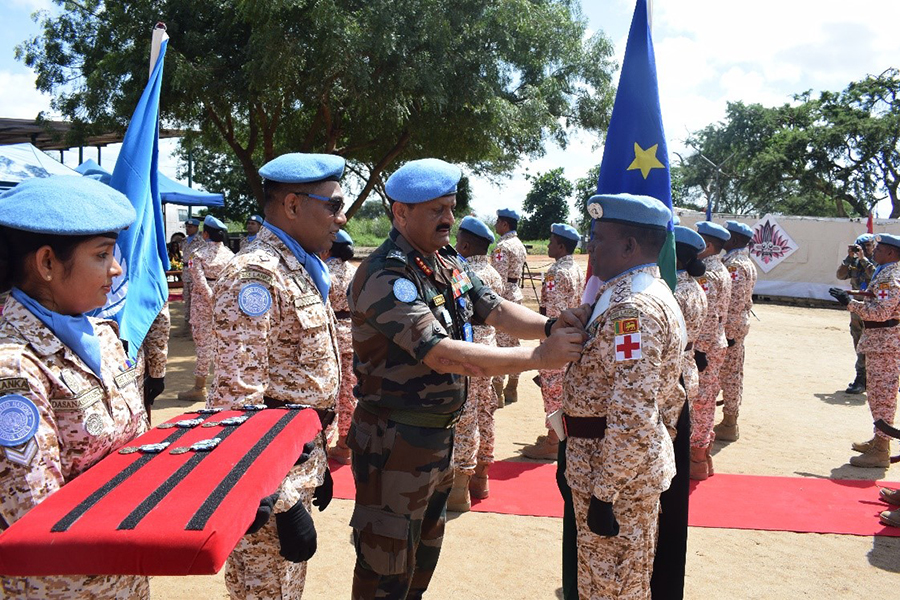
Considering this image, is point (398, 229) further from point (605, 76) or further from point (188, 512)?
point (605, 76)

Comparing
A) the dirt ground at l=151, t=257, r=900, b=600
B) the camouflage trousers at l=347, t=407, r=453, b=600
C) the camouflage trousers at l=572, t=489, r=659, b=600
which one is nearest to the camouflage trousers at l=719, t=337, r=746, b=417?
the dirt ground at l=151, t=257, r=900, b=600

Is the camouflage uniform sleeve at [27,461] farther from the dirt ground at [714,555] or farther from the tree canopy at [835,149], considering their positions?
the tree canopy at [835,149]

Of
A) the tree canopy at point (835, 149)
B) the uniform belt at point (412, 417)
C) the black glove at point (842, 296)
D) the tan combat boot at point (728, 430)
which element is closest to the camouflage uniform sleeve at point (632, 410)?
the uniform belt at point (412, 417)

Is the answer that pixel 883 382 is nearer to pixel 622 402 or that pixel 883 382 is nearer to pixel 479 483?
pixel 479 483

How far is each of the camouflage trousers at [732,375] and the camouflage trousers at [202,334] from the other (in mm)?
6639

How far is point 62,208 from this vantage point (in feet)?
5.69

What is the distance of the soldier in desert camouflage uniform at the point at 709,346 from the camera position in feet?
20.8

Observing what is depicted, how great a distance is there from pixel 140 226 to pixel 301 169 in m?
1.77

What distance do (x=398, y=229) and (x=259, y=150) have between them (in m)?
14.7

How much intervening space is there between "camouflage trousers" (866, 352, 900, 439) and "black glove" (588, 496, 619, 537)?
18.4ft

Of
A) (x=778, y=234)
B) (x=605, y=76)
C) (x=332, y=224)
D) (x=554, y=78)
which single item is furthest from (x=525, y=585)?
(x=778, y=234)

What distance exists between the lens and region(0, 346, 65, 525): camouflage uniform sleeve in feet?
5.25

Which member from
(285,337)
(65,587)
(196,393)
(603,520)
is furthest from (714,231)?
(196,393)

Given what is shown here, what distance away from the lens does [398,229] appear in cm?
305
